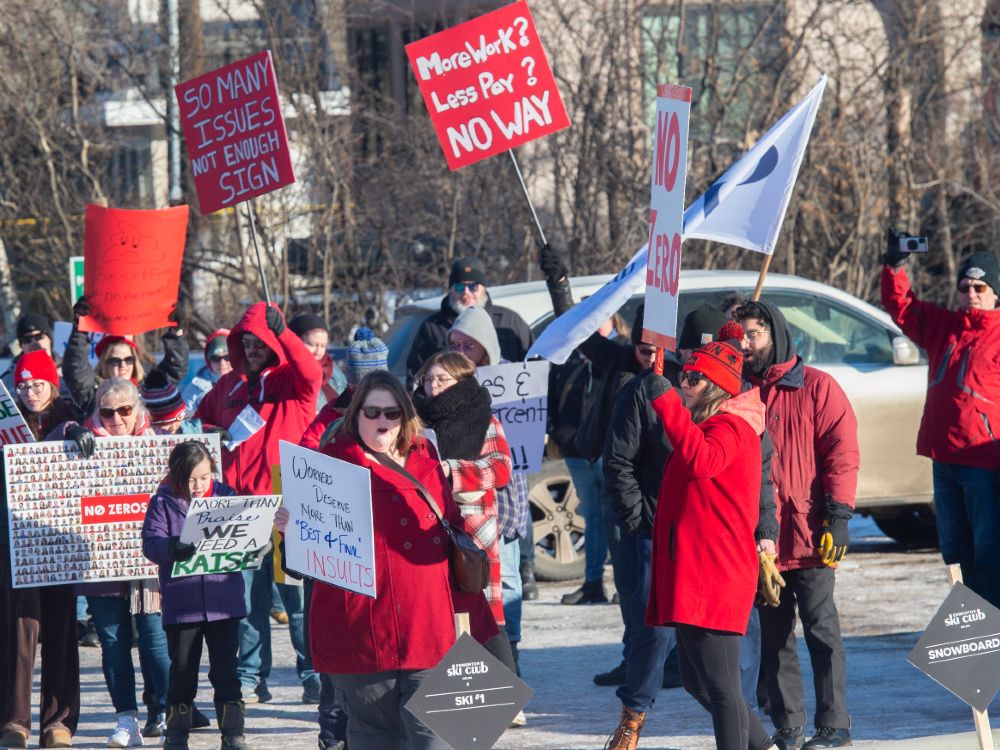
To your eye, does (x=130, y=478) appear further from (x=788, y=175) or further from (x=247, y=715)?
(x=788, y=175)

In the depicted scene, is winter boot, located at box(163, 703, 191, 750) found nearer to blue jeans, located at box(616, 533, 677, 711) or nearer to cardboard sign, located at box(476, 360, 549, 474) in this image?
blue jeans, located at box(616, 533, 677, 711)

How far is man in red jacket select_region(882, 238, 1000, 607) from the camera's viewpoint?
7.89m

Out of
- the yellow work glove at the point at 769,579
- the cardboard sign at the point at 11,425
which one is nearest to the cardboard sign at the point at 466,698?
the yellow work glove at the point at 769,579

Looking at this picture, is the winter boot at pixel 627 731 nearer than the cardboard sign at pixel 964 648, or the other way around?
the cardboard sign at pixel 964 648

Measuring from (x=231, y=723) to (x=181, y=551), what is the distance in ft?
2.75

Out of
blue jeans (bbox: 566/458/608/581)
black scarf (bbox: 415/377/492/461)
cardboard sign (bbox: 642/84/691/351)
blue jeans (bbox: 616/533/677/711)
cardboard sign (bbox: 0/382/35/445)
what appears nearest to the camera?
cardboard sign (bbox: 642/84/691/351)

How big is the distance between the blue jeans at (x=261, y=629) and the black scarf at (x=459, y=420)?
2124 mm

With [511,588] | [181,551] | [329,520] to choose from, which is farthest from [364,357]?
[329,520]

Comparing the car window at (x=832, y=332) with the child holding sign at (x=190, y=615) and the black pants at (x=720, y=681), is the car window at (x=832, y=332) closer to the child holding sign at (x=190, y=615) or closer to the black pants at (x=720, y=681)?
the child holding sign at (x=190, y=615)

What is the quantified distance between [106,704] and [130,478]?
148 cm

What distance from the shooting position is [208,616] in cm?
712

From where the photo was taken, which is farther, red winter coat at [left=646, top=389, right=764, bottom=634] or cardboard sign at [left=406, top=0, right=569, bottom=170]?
cardboard sign at [left=406, top=0, right=569, bottom=170]

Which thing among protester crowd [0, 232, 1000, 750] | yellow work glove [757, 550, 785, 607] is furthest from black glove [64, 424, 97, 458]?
yellow work glove [757, 550, 785, 607]

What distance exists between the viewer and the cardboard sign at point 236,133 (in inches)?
383
